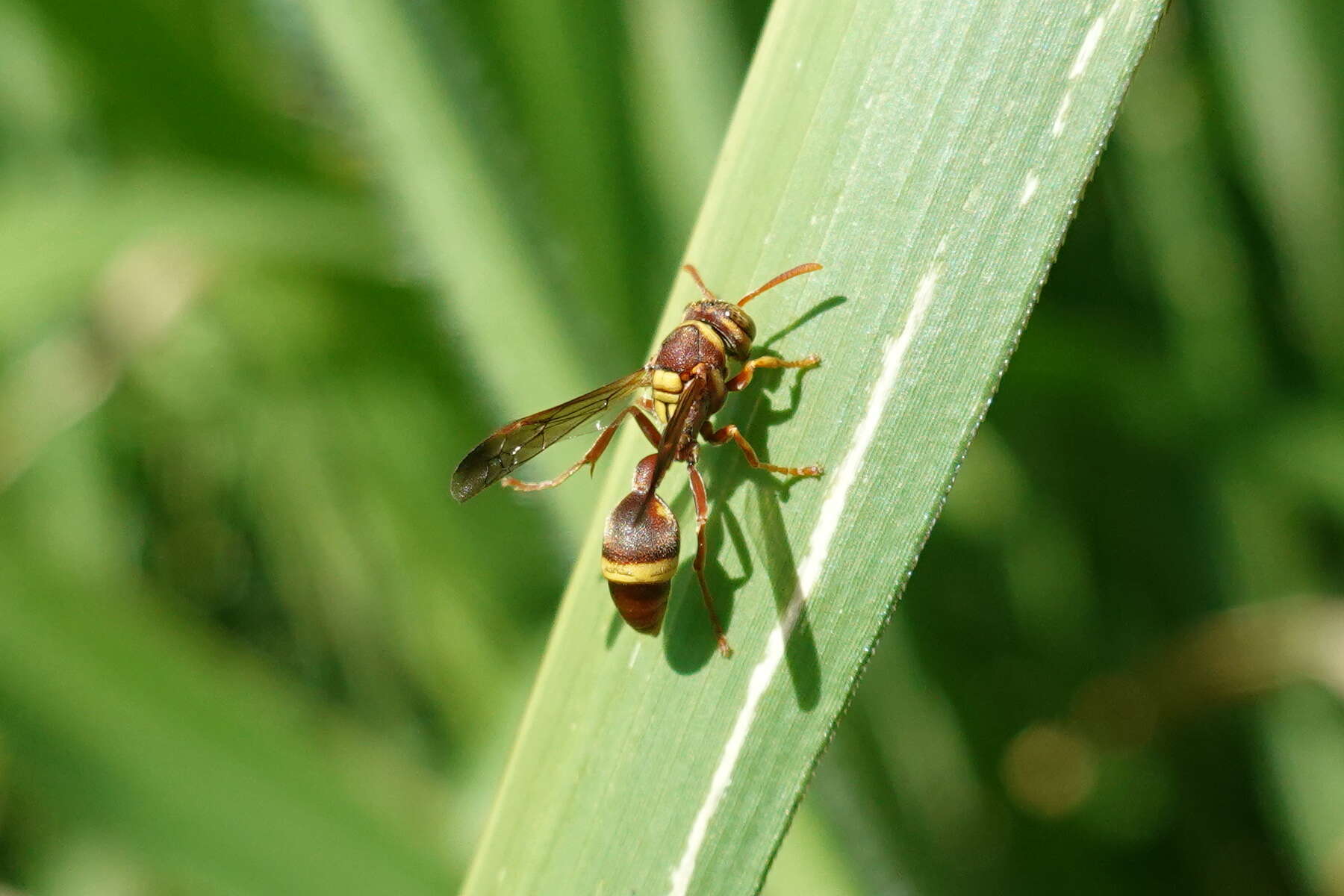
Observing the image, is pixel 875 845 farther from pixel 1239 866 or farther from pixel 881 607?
pixel 1239 866

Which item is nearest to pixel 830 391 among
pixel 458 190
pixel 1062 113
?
pixel 1062 113

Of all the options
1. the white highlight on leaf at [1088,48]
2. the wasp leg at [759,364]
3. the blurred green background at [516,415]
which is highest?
the white highlight on leaf at [1088,48]

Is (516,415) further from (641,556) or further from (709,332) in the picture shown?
(641,556)

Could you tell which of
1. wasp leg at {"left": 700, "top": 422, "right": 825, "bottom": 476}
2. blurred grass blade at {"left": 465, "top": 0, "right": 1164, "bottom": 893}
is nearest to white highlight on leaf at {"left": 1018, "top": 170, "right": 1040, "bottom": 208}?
blurred grass blade at {"left": 465, "top": 0, "right": 1164, "bottom": 893}

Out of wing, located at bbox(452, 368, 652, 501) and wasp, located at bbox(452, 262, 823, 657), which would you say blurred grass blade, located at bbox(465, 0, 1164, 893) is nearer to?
wasp, located at bbox(452, 262, 823, 657)

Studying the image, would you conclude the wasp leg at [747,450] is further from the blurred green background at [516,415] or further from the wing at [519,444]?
the blurred green background at [516,415]

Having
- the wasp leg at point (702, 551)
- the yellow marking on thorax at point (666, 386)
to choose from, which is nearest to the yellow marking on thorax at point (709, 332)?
the yellow marking on thorax at point (666, 386)
